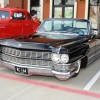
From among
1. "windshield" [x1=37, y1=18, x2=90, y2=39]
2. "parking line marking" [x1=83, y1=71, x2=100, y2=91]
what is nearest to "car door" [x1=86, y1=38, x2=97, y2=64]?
"windshield" [x1=37, y1=18, x2=90, y2=39]

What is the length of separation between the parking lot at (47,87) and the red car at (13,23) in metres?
3.39

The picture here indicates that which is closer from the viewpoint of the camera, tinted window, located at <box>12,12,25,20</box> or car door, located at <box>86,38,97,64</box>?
car door, located at <box>86,38,97,64</box>

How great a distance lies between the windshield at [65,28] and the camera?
5.63 meters

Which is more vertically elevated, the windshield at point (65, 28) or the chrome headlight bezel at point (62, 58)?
the windshield at point (65, 28)

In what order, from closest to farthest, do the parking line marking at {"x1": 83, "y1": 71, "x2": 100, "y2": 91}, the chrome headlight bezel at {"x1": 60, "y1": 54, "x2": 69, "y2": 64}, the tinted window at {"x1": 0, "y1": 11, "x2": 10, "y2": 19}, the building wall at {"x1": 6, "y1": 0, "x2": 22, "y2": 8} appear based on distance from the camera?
the chrome headlight bezel at {"x1": 60, "y1": 54, "x2": 69, "y2": 64}
the parking line marking at {"x1": 83, "y1": 71, "x2": 100, "y2": 91}
the tinted window at {"x1": 0, "y1": 11, "x2": 10, "y2": 19}
the building wall at {"x1": 6, "y1": 0, "x2": 22, "y2": 8}

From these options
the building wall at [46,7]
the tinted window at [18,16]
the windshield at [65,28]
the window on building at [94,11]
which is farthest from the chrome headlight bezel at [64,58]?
the building wall at [46,7]

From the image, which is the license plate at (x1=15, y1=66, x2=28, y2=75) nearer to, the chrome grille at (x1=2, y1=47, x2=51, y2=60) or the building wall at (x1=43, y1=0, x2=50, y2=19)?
the chrome grille at (x1=2, y1=47, x2=51, y2=60)

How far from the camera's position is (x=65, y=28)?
586cm

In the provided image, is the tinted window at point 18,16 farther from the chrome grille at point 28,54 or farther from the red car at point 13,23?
the chrome grille at point 28,54

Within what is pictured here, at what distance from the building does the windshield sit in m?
8.78

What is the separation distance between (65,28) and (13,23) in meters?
3.57

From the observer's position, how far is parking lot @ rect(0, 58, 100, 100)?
3.83m

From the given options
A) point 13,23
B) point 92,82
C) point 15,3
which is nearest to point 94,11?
point 15,3

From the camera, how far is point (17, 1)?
1641cm
